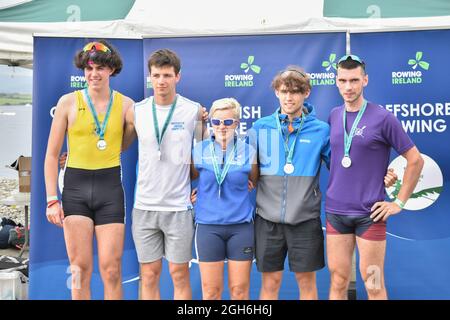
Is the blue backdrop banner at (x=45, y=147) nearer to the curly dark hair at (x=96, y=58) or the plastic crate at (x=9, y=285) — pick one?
the plastic crate at (x=9, y=285)

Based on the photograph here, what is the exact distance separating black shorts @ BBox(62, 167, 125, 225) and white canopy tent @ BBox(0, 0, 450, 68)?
1869mm

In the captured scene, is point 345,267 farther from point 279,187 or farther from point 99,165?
point 99,165

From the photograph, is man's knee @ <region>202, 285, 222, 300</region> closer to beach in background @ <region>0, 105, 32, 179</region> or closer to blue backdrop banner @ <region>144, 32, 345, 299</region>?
blue backdrop banner @ <region>144, 32, 345, 299</region>

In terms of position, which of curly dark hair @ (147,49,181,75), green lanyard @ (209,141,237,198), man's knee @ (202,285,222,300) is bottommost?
man's knee @ (202,285,222,300)

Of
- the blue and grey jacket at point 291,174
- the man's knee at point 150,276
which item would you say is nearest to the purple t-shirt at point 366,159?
the blue and grey jacket at point 291,174

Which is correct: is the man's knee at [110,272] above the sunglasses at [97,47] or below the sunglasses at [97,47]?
below

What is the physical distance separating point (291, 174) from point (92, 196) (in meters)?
1.21

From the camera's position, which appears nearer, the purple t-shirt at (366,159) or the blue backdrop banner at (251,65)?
the purple t-shirt at (366,159)

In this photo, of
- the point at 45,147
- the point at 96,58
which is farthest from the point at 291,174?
the point at 45,147

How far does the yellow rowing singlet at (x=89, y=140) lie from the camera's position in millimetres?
3447

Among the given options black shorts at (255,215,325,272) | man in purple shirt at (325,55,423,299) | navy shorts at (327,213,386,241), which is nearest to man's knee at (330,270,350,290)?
man in purple shirt at (325,55,423,299)

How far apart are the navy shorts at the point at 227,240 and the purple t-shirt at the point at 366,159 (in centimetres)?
56

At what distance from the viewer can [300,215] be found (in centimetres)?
324

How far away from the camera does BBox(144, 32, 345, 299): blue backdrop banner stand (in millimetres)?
4195
